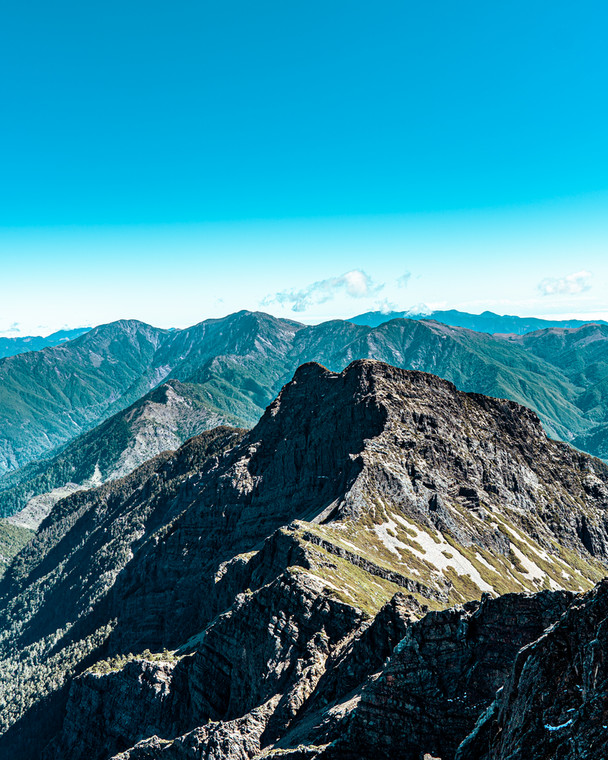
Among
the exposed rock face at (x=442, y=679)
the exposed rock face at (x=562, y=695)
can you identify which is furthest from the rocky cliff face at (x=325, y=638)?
the exposed rock face at (x=562, y=695)

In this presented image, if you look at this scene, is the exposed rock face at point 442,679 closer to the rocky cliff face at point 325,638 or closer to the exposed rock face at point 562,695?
the rocky cliff face at point 325,638

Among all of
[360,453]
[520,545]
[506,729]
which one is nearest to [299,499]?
[360,453]

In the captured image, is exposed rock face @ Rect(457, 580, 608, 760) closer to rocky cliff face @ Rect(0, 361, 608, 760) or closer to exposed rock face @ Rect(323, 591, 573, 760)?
exposed rock face @ Rect(323, 591, 573, 760)

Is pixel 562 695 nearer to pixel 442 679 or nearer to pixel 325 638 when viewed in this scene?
pixel 442 679

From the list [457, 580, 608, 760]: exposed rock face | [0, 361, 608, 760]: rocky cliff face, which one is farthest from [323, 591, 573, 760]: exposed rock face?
[457, 580, 608, 760]: exposed rock face

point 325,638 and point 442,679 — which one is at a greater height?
point 442,679

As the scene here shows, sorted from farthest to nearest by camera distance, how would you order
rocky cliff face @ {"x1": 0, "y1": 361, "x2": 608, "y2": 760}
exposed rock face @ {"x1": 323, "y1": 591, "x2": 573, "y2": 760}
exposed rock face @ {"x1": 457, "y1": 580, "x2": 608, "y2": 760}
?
rocky cliff face @ {"x1": 0, "y1": 361, "x2": 608, "y2": 760} → exposed rock face @ {"x1": 323, "y1": 591, "x2": 573, "y2": 760} → exposed rock face @ {"x1": 457, "y1": 580, "x2": 608, "y2": 760}

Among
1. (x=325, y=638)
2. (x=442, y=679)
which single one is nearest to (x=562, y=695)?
(x=442, y=679)

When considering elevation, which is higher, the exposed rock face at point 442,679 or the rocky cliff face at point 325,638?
the exposed rock face at point 442,679

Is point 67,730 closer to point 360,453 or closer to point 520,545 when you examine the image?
point 360,453
